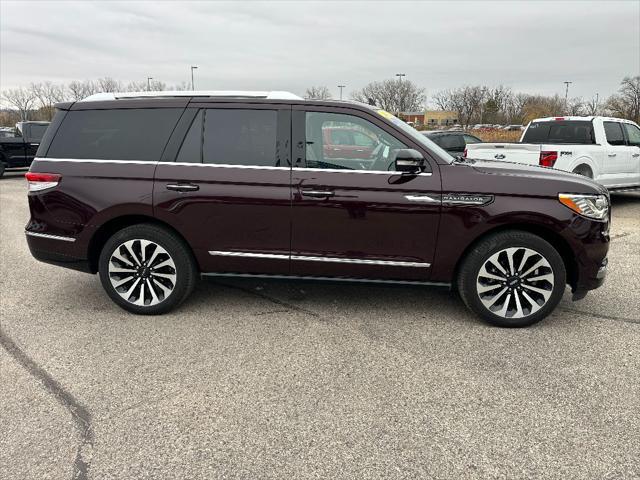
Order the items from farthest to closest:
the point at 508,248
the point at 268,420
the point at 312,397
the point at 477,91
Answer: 1. the point at 477,91
2. the point at 508,248
3. the point at 312,397
4. the point at 268,420

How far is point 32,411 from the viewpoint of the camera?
283 cm

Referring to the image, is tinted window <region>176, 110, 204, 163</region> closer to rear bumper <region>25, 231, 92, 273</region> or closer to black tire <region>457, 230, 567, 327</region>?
rear bumper <region>25, 231, 92, 273</region>

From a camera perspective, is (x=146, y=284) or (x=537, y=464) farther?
(x=146, y=284)

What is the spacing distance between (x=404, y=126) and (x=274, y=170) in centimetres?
119

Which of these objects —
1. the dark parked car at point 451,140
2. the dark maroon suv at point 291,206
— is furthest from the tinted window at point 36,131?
the dark maroon suv at point 291,206

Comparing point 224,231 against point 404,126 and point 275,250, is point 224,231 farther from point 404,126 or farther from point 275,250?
point 404,126

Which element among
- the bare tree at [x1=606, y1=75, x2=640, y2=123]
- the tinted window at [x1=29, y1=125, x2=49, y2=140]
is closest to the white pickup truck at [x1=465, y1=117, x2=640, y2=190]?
the tinted window at [x1=29, y1=125, x2=49, y2=140]

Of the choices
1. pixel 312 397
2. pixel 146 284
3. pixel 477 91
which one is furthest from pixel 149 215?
pixel 477 91

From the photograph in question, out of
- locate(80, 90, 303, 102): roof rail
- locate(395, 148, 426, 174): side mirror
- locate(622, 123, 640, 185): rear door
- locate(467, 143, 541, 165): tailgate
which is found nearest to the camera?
locate(395, 148, 426, 174): side mirror

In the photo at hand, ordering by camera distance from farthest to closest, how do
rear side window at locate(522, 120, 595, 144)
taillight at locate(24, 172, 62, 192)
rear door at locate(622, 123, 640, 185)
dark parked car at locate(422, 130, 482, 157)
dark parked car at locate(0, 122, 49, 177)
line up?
1. dark parked car at locate(0, 122, 49, 177)
2. dark parked car at locate(422, 130, 482, 157)
3. rear door at locate(622, 123, 640, 185)
4. rear side window at locate(522, 120, 595, 144)
5. taillight at locate(24, 172, 62, 192)

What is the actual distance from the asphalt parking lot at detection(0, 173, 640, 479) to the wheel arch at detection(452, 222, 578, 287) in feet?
1.59

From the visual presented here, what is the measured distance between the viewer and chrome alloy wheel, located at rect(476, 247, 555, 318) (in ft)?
12.8

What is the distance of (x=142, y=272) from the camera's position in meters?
4.23

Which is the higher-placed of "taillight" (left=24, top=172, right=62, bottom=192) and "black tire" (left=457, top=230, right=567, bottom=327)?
"taillight" (left=24, top=172, right=62, bottom=192)
